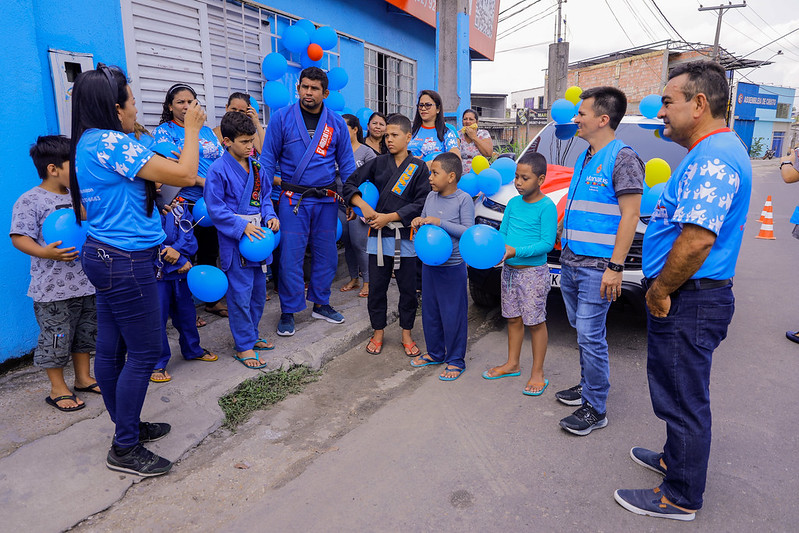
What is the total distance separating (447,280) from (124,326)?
6.99 feet

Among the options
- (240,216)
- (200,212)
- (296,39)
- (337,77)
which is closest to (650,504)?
(240,216)

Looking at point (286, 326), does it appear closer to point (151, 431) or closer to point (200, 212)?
point (200, 212)

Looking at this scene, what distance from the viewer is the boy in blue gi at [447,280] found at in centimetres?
364

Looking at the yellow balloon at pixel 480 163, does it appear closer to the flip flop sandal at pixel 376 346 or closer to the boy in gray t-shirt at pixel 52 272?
the flip flop sandal at pixel 376 346

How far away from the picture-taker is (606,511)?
2398 mm

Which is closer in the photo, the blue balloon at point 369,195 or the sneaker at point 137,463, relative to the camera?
the sneaker at point 137,463

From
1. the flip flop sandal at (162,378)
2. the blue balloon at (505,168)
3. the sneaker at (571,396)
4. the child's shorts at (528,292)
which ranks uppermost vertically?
the blue balloon at (505,168)

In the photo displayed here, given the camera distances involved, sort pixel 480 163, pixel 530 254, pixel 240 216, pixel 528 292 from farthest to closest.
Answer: pixel 480 163 → pixel 240 216 → pixel 528 292 → pixel 530 254

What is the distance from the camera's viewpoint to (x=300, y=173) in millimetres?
4344

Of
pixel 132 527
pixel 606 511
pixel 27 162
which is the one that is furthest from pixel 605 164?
pixel 27 162

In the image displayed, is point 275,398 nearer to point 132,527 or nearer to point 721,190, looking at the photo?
point 132,527

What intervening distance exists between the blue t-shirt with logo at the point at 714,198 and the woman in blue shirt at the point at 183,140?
3.14m

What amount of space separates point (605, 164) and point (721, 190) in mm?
928

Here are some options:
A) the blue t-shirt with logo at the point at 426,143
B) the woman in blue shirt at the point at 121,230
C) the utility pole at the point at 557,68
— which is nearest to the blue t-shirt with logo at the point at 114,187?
the woman in blue shirt at the point at 121,230
